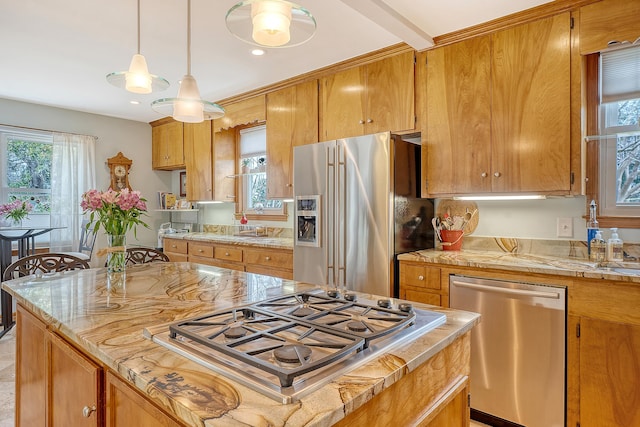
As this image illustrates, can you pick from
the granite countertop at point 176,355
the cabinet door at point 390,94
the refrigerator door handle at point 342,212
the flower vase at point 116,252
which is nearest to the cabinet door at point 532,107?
the cabinet door at point 390,94

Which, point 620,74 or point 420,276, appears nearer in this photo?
point 620,74

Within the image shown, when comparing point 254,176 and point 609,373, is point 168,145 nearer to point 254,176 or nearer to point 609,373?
point 254,176

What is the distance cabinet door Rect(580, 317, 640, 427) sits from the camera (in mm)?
1758

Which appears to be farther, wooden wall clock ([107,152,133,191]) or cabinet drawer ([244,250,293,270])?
wooden wall clock ([107,152,133,191])

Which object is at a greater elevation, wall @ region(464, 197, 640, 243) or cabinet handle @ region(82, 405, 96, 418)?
wall @ region(464, 197, 640, 243)

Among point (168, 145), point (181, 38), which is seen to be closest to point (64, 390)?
point (181, 38)

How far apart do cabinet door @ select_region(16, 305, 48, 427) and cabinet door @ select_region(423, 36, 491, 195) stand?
7.63ft

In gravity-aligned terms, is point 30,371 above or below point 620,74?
below

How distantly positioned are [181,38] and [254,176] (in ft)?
6.55

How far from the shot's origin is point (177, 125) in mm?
4875

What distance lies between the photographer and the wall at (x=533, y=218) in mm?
2365

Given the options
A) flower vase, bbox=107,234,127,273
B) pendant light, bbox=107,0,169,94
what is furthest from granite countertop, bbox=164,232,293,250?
pendant light, bbox=107,0,169,94

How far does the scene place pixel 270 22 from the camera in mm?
1284

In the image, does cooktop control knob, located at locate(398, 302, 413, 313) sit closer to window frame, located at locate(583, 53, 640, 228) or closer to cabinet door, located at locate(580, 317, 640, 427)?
cabinet door, located at locate(580, 317, 640, 427)
